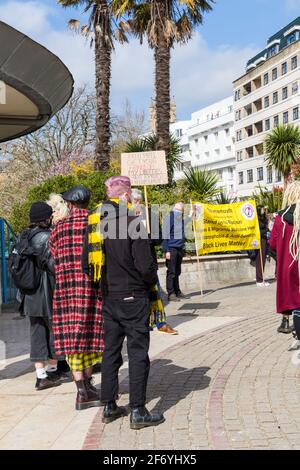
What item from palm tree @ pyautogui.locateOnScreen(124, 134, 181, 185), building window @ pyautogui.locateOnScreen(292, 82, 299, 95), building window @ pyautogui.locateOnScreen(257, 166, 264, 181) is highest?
building window @ pyautogui.locateOnScreen(292, 82, 299, 95)

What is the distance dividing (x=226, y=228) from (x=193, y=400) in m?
9.53

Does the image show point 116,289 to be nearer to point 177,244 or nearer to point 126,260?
point 126,260

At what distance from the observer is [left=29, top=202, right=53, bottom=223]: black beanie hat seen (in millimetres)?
5859

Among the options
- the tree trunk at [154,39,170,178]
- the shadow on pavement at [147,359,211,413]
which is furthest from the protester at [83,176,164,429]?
the tree trunk at [154,39,170,178]

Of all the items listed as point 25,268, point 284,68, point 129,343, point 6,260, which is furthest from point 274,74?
point 129,343

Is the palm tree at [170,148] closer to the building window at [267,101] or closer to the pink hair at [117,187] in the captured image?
the pink hair at [117,187]

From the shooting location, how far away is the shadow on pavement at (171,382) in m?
5.26

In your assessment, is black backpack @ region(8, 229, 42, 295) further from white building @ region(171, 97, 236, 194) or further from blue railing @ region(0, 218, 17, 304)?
white building @ region(171, 97, 236, 194)

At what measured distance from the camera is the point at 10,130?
8359 mm

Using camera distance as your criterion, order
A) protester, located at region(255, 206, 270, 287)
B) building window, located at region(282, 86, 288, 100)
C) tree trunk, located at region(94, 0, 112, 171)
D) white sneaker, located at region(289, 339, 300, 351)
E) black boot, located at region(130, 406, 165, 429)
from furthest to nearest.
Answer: building window, located at region(282, 86, 288, 100)
tree trunk, located at region(94, 0, 112, 171)
protester, located at region(255, 206, 270, 287)
white sneaker, located at region(289, 339, 300, 351)
black boot, located at region(130, 406, 165, 429)

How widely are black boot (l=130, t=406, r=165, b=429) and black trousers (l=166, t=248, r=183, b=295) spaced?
282 inches

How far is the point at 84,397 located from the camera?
5148 mm

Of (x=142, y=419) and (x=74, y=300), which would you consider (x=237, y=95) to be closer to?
(x=74, y=300)

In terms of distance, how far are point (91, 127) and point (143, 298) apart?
35.3 meters
